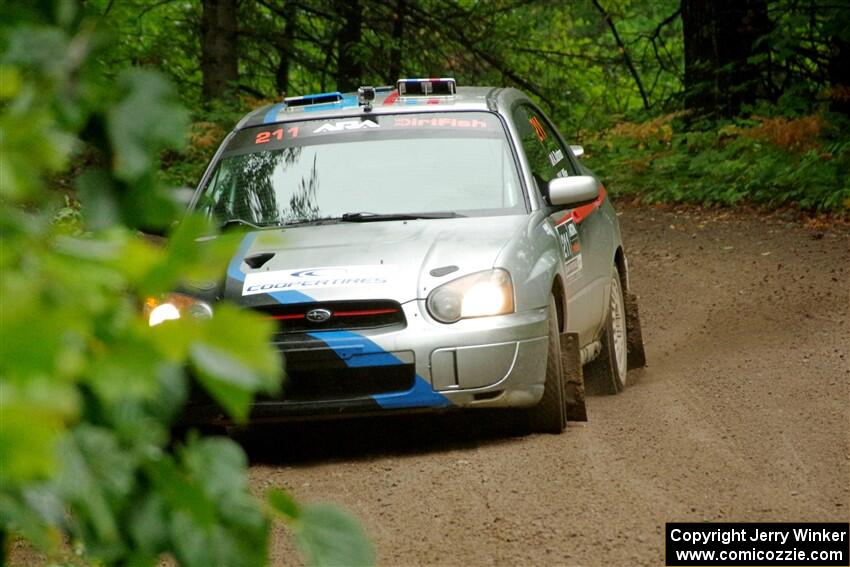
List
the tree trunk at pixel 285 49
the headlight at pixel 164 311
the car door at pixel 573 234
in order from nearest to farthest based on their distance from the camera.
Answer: the headlight at pixel 164 311, the car door at pixel 573 234, the tree trunk at pixel 285 49

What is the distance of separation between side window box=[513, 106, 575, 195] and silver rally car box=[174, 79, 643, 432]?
0.02 m

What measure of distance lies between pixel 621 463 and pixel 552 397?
0.72 meters

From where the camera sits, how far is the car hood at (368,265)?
20.2ft

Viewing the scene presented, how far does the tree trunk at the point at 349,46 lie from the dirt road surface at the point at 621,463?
35.8 feet

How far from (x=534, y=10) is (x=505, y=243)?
18114 mm

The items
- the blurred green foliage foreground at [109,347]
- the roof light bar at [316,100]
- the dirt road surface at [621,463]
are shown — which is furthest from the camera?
the roof light bar at [316,100]

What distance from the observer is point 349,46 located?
19859 millimetres

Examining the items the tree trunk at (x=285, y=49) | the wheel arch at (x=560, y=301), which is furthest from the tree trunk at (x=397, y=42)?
the wheel arch at (x=560, y=301)

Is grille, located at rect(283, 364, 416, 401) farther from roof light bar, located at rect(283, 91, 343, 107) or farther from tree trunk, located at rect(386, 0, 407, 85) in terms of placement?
tree trunk, located at rect(386, 0, 407, 85)

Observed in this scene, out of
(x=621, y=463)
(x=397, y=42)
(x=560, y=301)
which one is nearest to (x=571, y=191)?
(x=560, y=301)

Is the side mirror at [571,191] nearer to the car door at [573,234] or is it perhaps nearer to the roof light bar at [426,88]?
the car door at [573,234]

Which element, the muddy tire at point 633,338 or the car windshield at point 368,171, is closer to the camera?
the car windshield at point 368,171

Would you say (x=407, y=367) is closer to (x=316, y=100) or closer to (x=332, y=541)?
(x=316, y=100)

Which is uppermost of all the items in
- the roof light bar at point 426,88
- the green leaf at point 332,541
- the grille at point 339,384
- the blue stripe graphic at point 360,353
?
the green leaf at point 332,541
